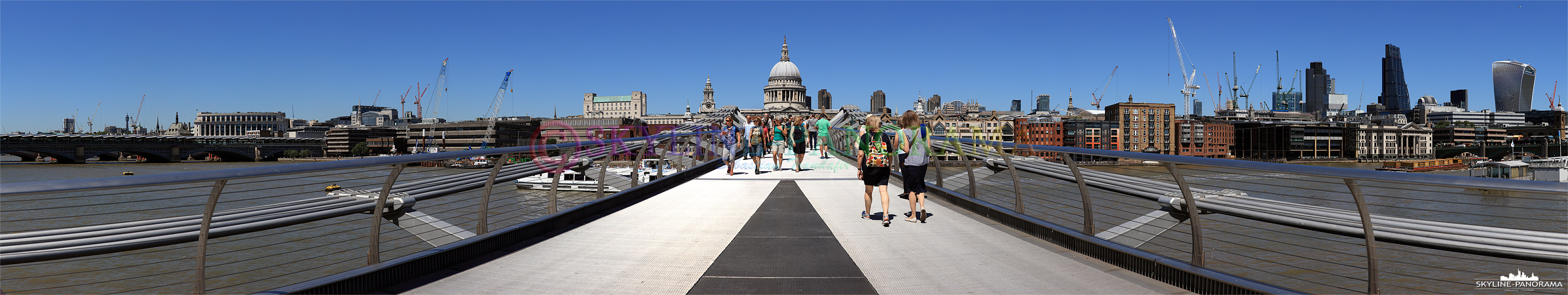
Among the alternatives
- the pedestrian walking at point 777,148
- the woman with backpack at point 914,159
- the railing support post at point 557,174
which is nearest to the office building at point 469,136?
the pedestrian walking at point 777,148

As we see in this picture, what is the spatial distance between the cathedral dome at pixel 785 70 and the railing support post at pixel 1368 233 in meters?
153

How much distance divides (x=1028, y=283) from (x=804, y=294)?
1.51m

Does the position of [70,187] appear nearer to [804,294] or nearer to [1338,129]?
[804,294]

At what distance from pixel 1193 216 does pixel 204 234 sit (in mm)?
5643

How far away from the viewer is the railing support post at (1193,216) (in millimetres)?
4513

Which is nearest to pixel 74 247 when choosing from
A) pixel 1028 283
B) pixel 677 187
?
pixel 1028 283

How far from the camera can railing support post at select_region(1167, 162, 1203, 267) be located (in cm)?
451

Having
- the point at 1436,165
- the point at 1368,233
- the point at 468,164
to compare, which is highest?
the point at 1368,233

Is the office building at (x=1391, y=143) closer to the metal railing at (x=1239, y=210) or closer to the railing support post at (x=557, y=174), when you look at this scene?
the metal railing at (x=1239, y=210)

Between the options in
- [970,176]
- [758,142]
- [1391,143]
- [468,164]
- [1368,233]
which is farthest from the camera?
[1391,143]

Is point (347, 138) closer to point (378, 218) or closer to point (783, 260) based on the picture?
point (378, 218)

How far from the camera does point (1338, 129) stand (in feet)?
506

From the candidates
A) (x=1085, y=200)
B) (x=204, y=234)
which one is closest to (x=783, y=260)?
(x=1085, y=200)

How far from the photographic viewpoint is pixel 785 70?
515 feet
